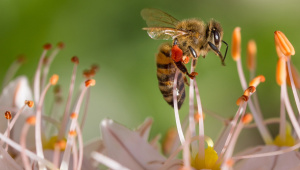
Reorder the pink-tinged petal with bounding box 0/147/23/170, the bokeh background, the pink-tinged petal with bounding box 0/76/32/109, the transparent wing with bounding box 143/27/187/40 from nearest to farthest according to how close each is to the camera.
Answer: the pink-tinged petal with bounding box 0/147/23/170, the transparent wing with bounding box 143/27/187/40, the pink-tinged petal with bounding box 0/76/32/109, the bokeh background

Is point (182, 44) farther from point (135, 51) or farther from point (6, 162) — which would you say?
point (135, 51)

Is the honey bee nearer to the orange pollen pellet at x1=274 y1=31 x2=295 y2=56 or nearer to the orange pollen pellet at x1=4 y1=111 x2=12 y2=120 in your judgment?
the orange pollen pellet at x1=274 y1=31 x2=295 y2=56

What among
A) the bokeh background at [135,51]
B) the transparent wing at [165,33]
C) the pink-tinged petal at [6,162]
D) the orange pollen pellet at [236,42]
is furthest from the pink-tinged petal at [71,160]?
the bokeh background at [135,51]

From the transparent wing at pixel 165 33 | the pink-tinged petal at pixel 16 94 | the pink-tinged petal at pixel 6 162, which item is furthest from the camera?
the pink-tinged petal at pixel 16 94

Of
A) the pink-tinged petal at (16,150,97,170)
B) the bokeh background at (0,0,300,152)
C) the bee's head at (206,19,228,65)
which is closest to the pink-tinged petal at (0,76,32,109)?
the pink-tinged petal at (16,150,97,170)

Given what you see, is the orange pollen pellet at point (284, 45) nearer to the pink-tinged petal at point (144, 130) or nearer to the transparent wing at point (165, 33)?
the transparent wing at point (165, 33)

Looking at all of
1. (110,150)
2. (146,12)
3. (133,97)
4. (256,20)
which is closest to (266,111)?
(256,20)

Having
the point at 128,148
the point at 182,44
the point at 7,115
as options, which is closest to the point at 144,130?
the point at 128,148
